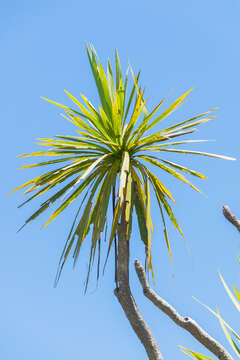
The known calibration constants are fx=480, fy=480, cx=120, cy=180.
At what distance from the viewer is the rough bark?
8.53ft

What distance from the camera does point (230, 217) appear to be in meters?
1.80

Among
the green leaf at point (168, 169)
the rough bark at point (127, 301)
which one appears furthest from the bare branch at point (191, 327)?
the green leaf at point (168, 169)

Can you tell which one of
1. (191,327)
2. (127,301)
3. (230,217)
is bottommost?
(127,301)

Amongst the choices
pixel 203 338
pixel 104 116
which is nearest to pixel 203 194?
pixel 104 116

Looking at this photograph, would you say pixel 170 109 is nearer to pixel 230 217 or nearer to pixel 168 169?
pixel 168 169

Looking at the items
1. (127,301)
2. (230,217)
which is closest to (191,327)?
(230,217)

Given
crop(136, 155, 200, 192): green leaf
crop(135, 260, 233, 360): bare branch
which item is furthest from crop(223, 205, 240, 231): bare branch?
crop(136, 155, 200, 192): green leaf

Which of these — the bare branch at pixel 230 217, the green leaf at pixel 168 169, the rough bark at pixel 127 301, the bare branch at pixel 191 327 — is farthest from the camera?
the green leaf at pixel 168 169

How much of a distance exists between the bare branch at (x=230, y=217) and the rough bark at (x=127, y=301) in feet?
3.53

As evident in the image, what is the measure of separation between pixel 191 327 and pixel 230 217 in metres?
0.57

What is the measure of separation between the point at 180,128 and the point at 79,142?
0.88m

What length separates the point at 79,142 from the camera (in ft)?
13.7

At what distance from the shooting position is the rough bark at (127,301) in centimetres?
260

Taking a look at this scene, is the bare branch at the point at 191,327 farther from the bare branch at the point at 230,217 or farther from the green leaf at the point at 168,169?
the green leaf at the point at 168,169
